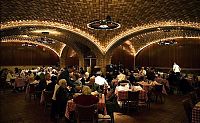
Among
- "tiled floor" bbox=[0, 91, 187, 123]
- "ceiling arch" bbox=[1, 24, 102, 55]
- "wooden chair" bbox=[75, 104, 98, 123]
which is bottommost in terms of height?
"tiled floor" bbox=[0, 91, 187, 123]

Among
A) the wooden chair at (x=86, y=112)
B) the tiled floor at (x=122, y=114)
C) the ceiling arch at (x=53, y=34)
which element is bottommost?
the tiled floor at (x=122, y=114)

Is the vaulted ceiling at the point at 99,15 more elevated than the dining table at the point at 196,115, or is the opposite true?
the vaulted ceiling at the point at 99,15

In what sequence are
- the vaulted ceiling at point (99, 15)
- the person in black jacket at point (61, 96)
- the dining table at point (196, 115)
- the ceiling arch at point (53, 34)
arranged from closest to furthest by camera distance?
1. the dining table at point (196, 115)
2. the person in black jacket at point (61, 96)
3. the vaulted ceiling at point (99, 15)
4. the ceiling arch at point (53, 34)

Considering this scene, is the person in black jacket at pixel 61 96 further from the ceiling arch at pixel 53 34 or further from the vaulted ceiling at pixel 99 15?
the ceiling arch at pixel 53 34

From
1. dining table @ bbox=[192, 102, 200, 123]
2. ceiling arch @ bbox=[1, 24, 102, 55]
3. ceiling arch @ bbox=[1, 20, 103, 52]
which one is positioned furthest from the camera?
ceiling arch @ bbox=[1, 24, 102, 55]

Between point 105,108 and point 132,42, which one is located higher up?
point 132,42

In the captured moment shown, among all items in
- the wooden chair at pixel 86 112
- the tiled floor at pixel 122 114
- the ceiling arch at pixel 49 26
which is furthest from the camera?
the ceiling arch at pixel 49 26

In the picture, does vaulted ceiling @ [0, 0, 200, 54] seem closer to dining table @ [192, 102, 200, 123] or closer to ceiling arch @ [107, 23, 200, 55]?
ceiling arch @ [107, 23, 200, 55]

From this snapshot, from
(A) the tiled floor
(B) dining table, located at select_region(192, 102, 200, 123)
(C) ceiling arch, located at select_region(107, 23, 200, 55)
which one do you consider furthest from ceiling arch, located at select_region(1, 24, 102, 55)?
(B) dining table, located at select_region(192, 102, 200, 123)

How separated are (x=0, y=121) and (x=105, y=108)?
3.41 m

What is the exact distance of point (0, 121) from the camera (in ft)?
21.7

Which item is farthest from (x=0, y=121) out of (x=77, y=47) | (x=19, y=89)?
(x=77, y=47)

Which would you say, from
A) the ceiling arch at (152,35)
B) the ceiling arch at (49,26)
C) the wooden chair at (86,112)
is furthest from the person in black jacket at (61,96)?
the ceiling arch at (152,35)

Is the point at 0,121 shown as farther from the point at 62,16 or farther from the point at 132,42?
the point at 132,42
